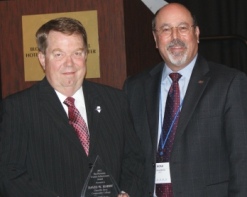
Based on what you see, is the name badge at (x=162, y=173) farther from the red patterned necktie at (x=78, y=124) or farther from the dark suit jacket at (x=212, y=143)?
the red patterned necktie at (x=78, y=124)

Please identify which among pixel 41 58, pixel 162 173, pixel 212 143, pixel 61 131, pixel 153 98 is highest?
pixel 41 58

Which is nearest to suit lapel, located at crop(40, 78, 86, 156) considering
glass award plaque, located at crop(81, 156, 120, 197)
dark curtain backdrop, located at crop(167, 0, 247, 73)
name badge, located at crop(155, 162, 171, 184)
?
glass award plaque, located at crop(81, 156, 120, 197)

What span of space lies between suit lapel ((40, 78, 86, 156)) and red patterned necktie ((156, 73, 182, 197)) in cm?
53

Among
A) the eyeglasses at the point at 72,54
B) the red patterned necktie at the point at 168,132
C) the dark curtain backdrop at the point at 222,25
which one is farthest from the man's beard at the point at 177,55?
the dark curtain backdrop at the point at 222,25

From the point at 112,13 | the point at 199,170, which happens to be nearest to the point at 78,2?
the point at 112,13

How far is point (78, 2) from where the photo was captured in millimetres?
2445

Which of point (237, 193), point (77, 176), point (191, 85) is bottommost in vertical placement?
point (237, 193)

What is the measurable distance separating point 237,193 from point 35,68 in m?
1.22

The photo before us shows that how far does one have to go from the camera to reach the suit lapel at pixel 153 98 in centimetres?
263

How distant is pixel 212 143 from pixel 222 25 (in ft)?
9.89

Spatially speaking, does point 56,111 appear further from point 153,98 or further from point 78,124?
point 153,98

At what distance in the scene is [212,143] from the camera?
2.51m

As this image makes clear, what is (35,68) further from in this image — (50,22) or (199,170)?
(199,170)

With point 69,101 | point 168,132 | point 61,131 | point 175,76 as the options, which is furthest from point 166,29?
point 61,131
